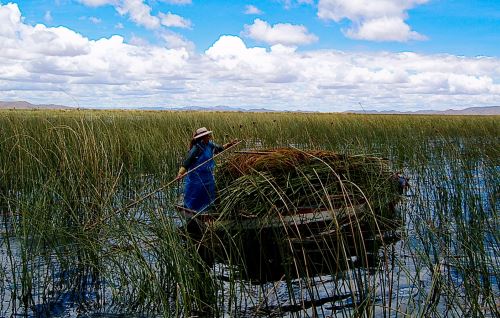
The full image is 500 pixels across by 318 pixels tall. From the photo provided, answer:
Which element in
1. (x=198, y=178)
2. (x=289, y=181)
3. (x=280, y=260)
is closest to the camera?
(x=289, y=181)

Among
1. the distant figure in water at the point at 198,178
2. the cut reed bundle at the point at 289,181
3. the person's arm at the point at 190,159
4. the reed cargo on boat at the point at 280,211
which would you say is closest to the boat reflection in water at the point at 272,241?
the reed cargo on boat at the point at 280,211

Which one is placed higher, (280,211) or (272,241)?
(280,211)

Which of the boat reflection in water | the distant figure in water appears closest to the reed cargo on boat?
the boat reflection in water

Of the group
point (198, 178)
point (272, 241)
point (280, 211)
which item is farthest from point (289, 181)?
point (198, 178)

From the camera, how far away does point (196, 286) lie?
4.09 m

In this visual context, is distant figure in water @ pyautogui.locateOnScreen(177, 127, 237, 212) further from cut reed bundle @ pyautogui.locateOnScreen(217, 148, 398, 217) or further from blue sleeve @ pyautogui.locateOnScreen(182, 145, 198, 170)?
cut reed bundle @ pyautogui.locateOnScreen(217, 148, 398, 217)

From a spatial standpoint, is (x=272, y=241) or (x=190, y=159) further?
(x=190, y=159)

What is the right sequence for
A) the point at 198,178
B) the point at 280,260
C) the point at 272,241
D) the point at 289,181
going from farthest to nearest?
the point at 198,178
the point at 272,241
the point at 280,260
the point at 289,181

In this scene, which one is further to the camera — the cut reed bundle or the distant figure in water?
the distant figure in water

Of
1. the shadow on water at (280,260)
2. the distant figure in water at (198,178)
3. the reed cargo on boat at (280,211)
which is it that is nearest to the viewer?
the shadow on water at (280,260)

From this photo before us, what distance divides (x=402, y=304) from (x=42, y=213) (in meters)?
3.40

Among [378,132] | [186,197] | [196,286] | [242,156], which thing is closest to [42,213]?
[196,286]

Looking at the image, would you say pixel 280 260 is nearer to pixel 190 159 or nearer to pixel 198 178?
pixel 198 178

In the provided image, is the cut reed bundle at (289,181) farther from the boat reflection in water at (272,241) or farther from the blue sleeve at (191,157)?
the blue sleeve at (191,157)
